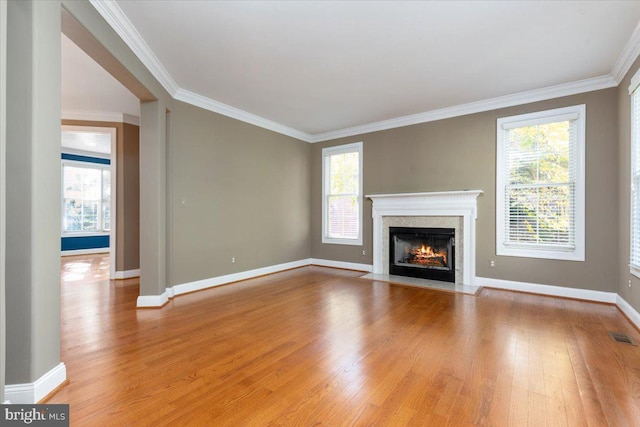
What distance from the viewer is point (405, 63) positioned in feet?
11.3

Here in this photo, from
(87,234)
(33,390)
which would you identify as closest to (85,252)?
(87,234)

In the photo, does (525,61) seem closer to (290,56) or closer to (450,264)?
(290,56)

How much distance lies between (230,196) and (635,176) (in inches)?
206

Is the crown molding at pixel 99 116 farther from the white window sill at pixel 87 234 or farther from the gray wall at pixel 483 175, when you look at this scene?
the white window sill at pixel 87 234

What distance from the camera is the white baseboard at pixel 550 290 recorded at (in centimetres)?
378

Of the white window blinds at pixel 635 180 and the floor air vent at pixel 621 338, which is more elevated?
the white window blinds at pixel 635 180

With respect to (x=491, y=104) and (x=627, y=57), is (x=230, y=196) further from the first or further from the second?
(x=627, y=57)

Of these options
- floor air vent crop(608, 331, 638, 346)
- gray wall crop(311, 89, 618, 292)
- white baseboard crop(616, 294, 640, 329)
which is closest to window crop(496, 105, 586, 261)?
gray wall crop(311, 89, 618, 292)

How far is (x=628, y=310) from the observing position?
10.6ft

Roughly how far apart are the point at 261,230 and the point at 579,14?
16.3 feet

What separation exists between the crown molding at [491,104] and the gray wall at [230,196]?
1663 mm

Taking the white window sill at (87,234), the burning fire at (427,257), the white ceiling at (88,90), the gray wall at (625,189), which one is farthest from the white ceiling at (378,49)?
the white window sill at (87,234)

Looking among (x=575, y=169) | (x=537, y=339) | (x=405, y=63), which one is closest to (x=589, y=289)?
(x=575, y=169)

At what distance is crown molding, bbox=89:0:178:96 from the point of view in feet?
7.93
